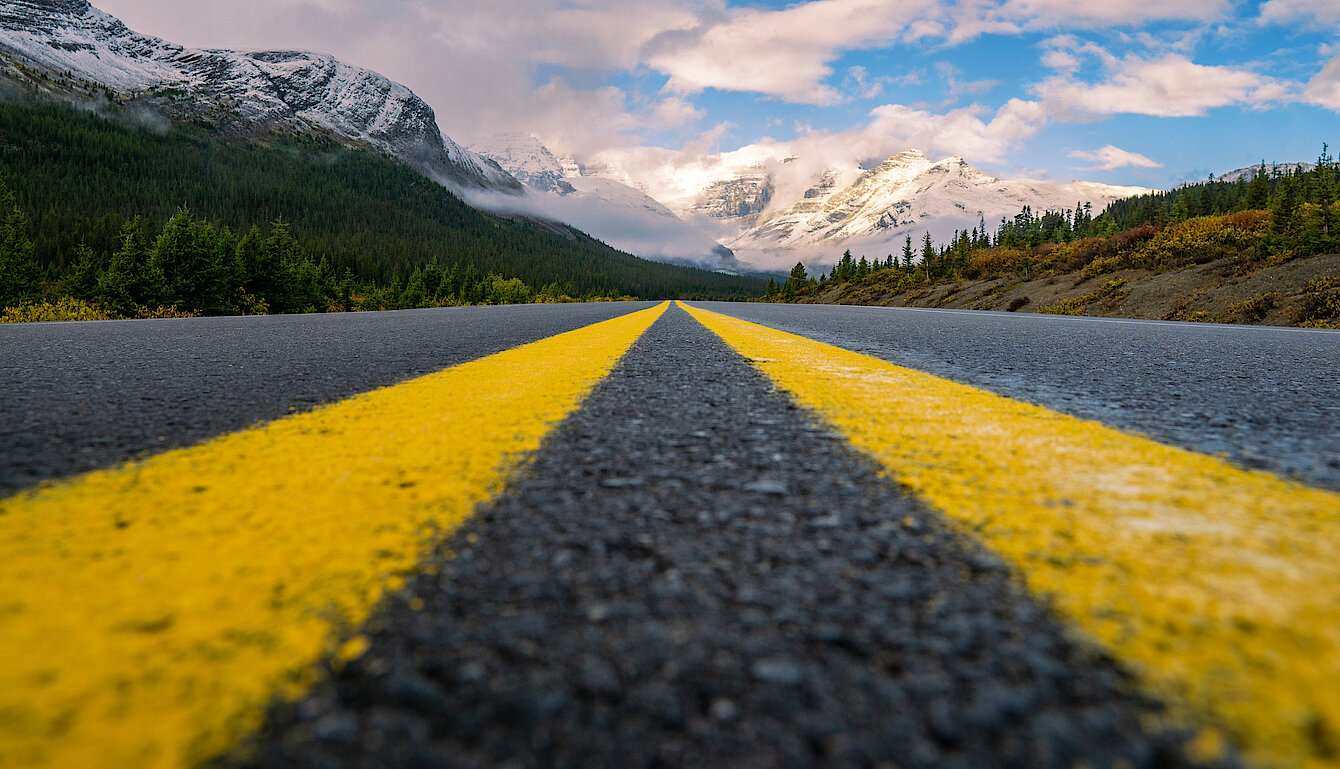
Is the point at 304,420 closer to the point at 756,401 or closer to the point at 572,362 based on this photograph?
the point at 756,401

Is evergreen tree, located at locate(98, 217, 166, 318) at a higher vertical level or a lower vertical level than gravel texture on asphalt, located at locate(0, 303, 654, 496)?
higher

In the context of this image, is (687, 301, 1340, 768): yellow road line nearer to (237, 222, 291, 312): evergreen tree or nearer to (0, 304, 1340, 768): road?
(0, 304, 1340, 768): road

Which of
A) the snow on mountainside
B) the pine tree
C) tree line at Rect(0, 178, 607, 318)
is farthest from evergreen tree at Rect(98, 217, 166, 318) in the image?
the snow on mountainside

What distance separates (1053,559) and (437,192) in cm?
17063

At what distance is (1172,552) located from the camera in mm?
807

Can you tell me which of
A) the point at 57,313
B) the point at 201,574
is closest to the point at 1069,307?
the point at 201,574

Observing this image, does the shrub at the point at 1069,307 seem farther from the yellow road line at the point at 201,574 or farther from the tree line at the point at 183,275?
the tree line at the point at 183,275

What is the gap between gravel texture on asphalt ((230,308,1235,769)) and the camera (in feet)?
1.63

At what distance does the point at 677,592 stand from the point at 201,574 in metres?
0.61

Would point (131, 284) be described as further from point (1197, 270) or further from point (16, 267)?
point (1197, 270)

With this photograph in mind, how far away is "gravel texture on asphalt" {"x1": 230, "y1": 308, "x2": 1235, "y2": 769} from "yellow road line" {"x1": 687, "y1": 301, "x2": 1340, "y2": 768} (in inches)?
2.4

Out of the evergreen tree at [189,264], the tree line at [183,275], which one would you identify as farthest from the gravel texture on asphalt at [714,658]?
the evergreen tree at [189,264]

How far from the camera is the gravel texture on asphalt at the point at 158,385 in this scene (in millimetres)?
1387

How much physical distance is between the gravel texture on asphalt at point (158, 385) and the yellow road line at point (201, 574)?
0.84 feet
